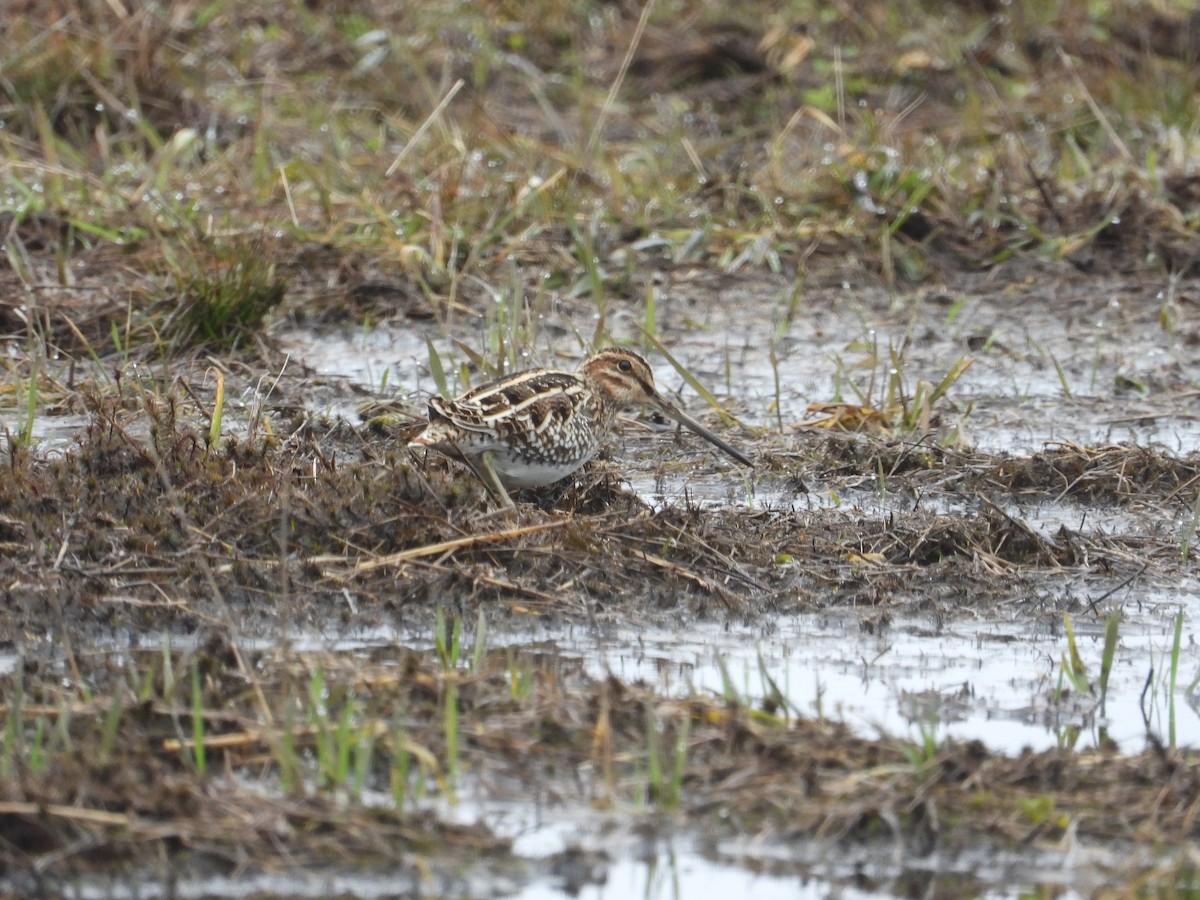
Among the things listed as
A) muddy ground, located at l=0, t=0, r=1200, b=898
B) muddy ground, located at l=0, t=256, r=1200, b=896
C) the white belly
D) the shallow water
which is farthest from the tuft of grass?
the shallow water

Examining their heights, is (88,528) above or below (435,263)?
below

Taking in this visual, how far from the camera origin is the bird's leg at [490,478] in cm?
519

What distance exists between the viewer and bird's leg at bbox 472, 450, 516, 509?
5.19m

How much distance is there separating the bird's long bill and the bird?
0.44 metres

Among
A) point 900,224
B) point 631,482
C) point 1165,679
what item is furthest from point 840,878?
point 900,224

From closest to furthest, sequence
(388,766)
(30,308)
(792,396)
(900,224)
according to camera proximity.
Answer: (388,766) < (30,308) < (792,396) < (900,224)

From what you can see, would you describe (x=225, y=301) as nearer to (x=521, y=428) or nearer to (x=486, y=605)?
(x=521, y=428)

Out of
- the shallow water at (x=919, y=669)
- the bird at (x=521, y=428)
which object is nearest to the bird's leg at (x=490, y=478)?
the bird at (x=521, y=428)

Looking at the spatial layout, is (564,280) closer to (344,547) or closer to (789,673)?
(344,547)

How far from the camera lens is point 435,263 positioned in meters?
7.68

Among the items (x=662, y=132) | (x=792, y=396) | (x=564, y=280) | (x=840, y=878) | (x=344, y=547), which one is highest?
(x=662, y=132)

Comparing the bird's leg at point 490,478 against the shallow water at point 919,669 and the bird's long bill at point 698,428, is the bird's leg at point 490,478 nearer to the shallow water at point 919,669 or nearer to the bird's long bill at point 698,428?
the shallow water at point 919,669

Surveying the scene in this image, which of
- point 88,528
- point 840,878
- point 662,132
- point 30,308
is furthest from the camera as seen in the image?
point 662,132

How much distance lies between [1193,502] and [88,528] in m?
3.33
